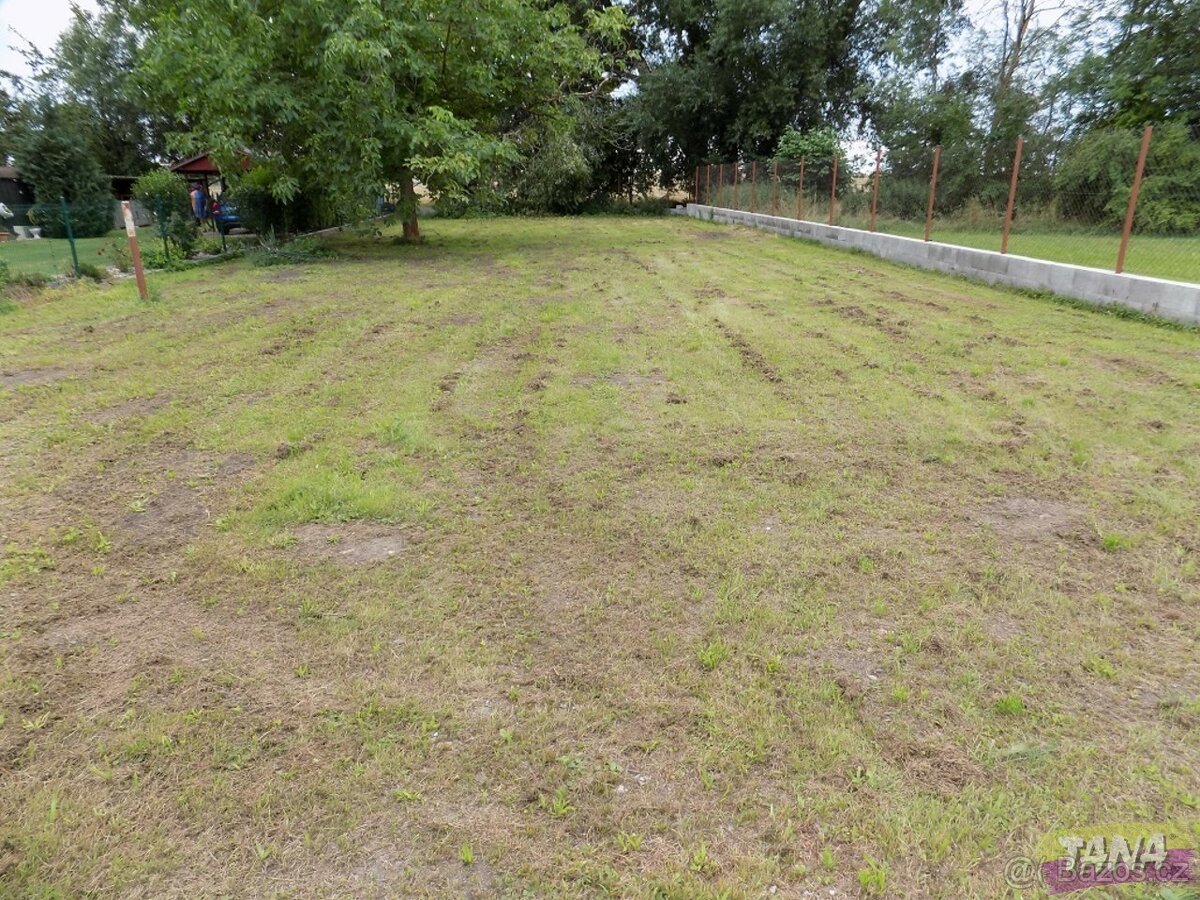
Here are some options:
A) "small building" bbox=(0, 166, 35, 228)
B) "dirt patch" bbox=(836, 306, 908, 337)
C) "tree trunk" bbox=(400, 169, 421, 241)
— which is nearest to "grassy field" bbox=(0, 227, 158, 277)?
"tree trunk" bbox=(400, 169, 421, 241)

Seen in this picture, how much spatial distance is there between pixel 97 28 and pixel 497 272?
106 feet

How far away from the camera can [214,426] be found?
5.30 metres

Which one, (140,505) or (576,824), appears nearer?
(576,824)

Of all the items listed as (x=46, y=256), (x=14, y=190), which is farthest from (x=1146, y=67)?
(x=14, y=190)

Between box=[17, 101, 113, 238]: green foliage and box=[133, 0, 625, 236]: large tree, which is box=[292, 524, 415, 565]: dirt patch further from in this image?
box=[17, 101, 113, 238]: green foliage

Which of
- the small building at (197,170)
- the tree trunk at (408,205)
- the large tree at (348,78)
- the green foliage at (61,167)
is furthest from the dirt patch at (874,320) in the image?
the small building at (197,170)

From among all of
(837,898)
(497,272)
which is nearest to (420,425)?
(837,898)

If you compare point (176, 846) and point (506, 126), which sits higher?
point (506, 126)

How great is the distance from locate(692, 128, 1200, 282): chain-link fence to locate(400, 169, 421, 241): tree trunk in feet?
31.7

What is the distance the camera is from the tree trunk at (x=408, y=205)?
16.3 m

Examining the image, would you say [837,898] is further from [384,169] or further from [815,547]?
[384,169]

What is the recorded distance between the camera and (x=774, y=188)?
63.7 ft

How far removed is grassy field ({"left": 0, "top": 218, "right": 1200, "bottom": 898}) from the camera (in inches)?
80.0

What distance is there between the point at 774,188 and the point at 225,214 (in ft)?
48.4
